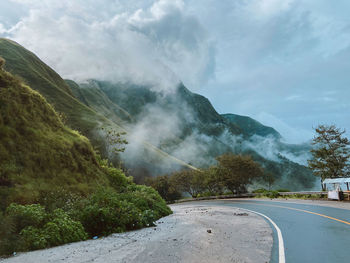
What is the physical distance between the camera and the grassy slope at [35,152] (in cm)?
1229

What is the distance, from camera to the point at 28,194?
11719mm

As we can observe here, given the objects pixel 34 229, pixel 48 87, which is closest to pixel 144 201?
pixel 34 229

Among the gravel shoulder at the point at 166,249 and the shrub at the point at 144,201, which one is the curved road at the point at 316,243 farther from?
the shrub at the point at 144,201

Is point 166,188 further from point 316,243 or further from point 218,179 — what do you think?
point 316,243

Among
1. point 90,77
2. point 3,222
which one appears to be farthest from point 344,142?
point 90,77

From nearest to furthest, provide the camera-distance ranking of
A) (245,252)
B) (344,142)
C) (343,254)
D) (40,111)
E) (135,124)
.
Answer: (343,254) < (245,252) < (40,111) < (344,142) < (135,124)

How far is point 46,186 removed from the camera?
1336cm

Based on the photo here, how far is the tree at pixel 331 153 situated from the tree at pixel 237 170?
1108cm

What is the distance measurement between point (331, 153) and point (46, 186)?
40070 millimetres

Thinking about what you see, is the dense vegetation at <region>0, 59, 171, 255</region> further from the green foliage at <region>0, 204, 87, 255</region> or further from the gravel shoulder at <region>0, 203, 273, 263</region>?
the gravel shoulder at <region>0, 203, 273, 263</region>

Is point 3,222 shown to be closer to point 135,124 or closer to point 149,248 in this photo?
point 149,248

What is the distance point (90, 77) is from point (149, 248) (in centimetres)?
20488

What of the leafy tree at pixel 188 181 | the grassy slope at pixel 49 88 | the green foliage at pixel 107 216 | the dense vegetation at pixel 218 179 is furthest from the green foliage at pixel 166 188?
the green foliage at pixel 107 216

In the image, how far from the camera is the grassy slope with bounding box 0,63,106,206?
1229cm
